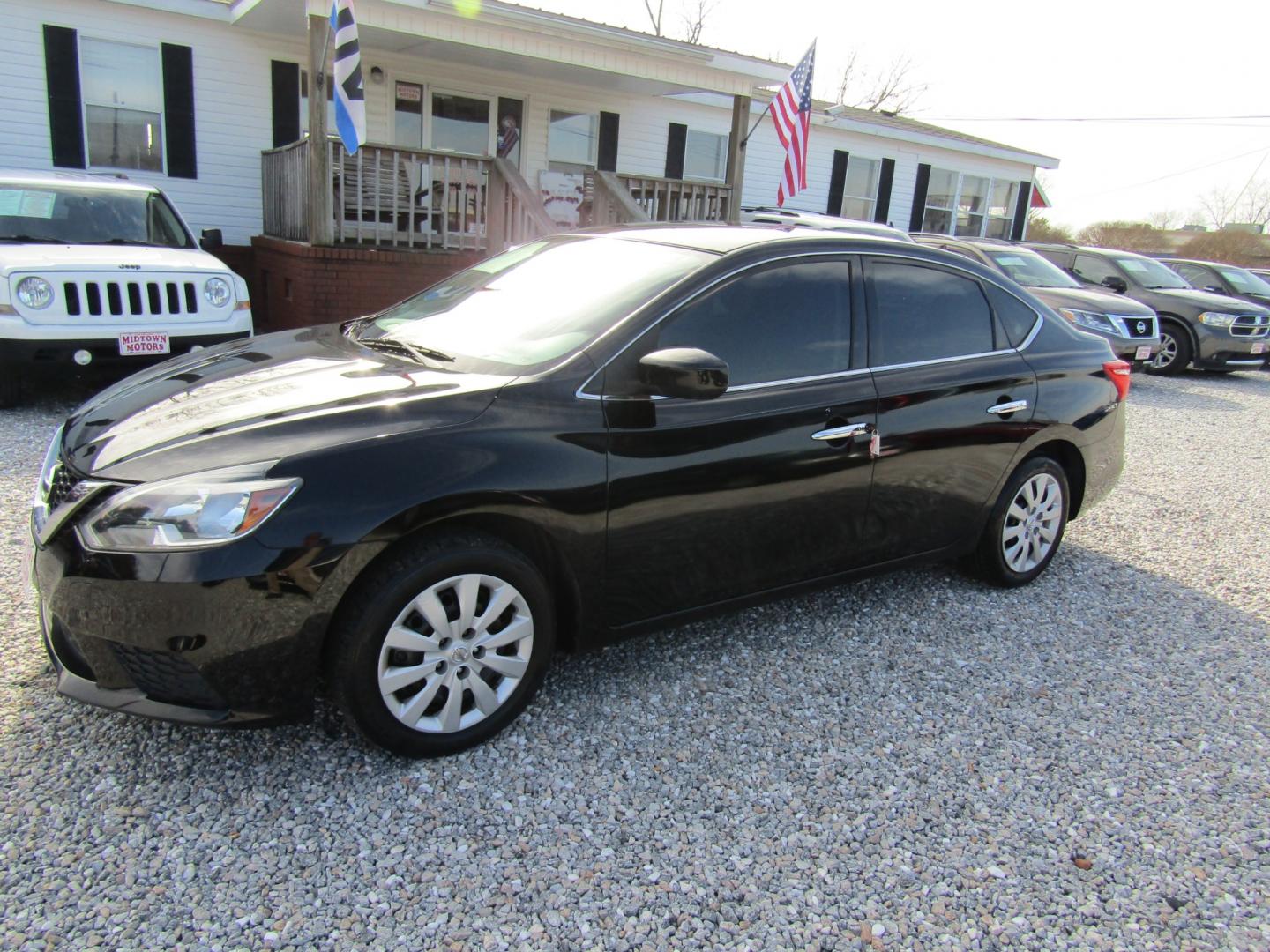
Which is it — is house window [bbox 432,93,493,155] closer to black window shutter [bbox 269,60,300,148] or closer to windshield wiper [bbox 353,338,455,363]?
black window shutter [bbox 269,60,300,148]

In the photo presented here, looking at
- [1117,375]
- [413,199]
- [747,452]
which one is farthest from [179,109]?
[1117,375]

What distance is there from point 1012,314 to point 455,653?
3.03 meters

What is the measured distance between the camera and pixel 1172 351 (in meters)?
13.3

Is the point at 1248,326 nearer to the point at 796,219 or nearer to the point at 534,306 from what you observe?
the point at 796,219

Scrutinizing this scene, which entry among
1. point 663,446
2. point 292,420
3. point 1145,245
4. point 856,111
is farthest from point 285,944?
point 1145,245

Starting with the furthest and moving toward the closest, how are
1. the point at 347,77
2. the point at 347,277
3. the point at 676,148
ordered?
the point at 676,148 < the point at 347,277 < the point at 347,77

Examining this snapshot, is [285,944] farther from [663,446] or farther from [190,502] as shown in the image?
[663,446]

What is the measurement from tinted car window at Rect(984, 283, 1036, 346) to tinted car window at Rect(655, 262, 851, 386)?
987 mm

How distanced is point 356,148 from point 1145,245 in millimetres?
40577

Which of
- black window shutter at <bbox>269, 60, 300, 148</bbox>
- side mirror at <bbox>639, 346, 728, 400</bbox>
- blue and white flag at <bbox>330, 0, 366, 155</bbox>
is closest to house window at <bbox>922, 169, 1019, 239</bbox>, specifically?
black window shutter at <bbox>269, 60, 300, 148</bbox>

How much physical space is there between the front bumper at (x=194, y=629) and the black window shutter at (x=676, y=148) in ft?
42.6

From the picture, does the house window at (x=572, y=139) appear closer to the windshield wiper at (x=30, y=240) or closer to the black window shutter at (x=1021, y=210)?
the windshield wiper at (x=30, y=240)

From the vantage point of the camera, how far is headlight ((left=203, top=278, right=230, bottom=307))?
6.62 metres

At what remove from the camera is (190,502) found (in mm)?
2348
